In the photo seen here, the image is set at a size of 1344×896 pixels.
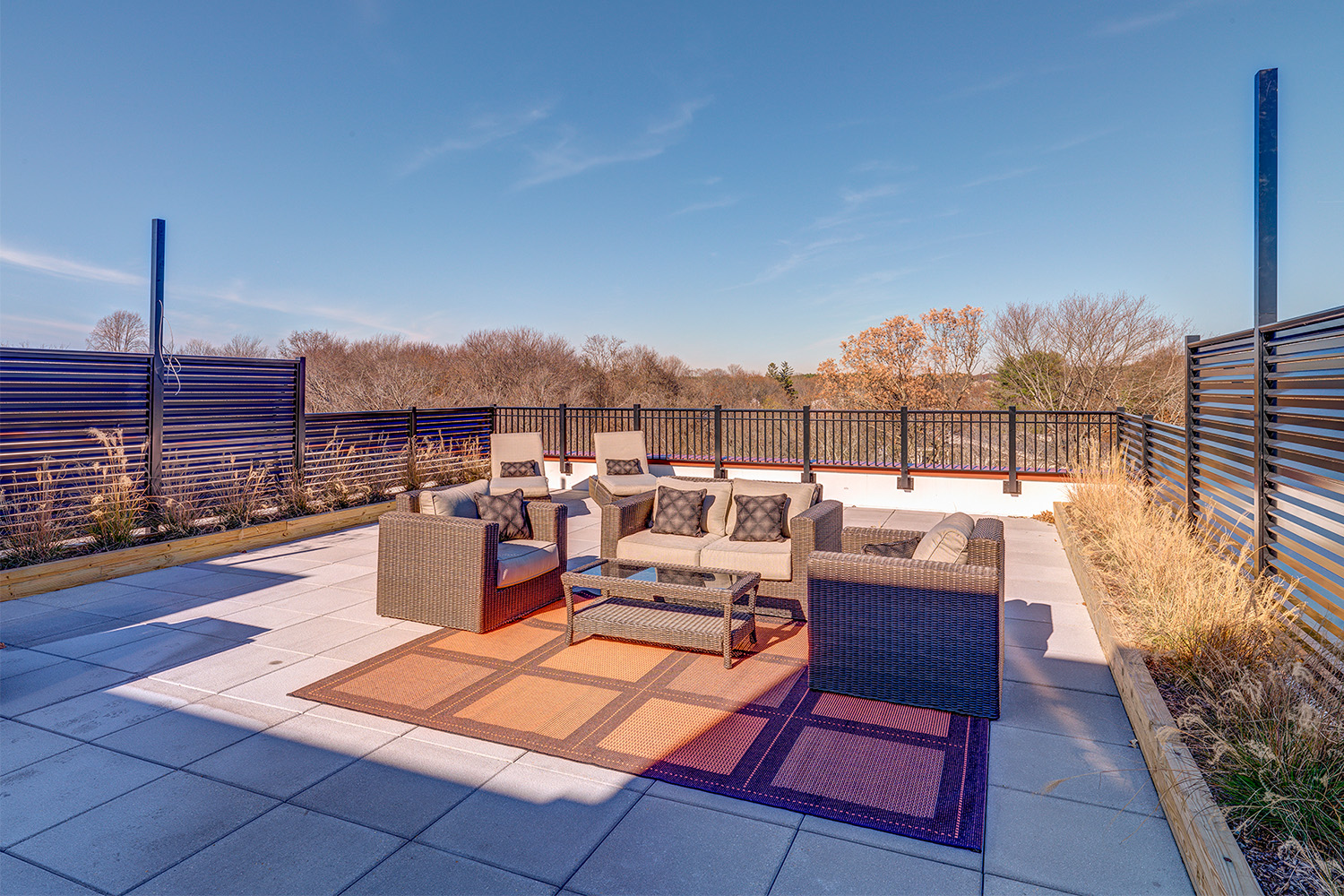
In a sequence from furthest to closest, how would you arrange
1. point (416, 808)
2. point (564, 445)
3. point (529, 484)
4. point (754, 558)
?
point (564, 445), point (529, 484), point (754, 558), point (416, 808)

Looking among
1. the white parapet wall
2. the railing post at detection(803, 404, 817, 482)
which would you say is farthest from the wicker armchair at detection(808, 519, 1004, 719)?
the railing post at detection(803, 404, 817, 482)

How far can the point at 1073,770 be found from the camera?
8.12 feet

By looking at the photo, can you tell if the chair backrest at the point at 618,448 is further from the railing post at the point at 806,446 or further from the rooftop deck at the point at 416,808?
the rooftop deck at the point at 416,808

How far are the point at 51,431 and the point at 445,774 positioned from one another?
18.7ft

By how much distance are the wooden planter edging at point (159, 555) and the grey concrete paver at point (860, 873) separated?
5.87m

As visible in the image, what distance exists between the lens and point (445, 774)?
2.46 meters

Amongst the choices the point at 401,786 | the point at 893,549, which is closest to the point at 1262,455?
the point at 893,549

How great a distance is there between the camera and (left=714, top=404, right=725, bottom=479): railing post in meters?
9.87

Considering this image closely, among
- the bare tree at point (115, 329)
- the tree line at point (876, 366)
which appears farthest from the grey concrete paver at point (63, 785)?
the bare tree at point (115, 329)

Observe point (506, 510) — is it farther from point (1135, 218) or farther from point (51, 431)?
point (1135, 218)

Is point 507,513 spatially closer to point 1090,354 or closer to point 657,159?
point 657,159

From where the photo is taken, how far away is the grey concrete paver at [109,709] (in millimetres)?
2830

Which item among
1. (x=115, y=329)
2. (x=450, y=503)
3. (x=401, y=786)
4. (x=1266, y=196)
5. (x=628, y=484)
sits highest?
(x=115, y=329)

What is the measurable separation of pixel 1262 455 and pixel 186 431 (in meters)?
8.80
